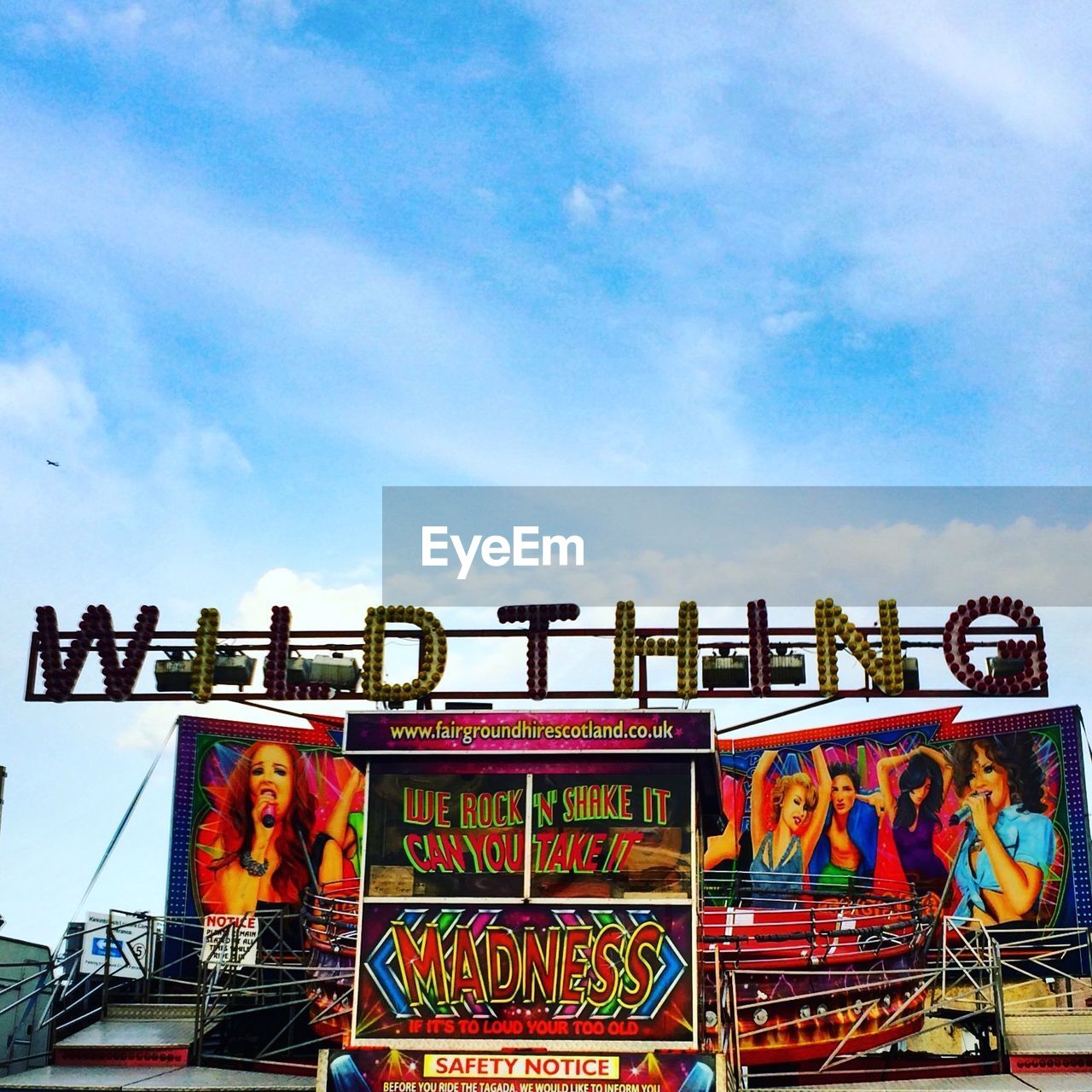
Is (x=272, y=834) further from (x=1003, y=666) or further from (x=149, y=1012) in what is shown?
(x=1003, y=666)

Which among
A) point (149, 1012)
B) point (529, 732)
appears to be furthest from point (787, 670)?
point (149, 1012)

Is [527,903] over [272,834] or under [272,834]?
under

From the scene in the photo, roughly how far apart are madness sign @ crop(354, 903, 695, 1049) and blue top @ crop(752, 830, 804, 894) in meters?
22.1

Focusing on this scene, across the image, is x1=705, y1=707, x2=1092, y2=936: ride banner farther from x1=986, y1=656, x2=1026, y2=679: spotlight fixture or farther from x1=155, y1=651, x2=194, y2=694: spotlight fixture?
x1=155, y1=651, x2=194, y2=694: spotlight fixture

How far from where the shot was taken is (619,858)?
641 inches

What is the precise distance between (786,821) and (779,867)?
1.28m

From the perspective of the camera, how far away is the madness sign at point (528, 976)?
15.8m

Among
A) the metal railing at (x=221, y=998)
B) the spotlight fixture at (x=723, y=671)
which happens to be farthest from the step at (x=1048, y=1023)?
the metal railing at (x=221, y=998)

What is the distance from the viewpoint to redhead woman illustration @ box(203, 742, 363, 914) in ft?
125

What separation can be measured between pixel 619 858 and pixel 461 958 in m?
2.19

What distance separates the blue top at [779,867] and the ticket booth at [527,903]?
2180 centimetres

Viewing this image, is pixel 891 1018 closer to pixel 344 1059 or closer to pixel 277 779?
pixel 344 1059

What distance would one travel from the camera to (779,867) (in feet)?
125

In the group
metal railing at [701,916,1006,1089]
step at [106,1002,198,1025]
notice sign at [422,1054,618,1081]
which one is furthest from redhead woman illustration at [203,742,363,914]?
notice sign at [422,1054,618,1081]
